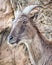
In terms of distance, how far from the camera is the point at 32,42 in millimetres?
2438

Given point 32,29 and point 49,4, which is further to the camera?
point 49,4

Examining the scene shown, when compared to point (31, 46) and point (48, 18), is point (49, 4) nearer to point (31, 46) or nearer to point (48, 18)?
point (48, 18)

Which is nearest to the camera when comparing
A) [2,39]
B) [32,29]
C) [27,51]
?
Result: [32,29]

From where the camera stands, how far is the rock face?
2211mm

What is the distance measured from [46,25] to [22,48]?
0.45 metres

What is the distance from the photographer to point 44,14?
2732 millimetres

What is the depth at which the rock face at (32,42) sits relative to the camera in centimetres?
221

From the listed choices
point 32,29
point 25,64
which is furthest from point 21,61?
point 32,29

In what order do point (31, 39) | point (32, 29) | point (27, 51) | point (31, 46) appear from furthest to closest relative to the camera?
point (27, 51), point (31, 46), point (31, 39), point (32, 29)

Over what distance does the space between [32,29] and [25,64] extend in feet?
2.24

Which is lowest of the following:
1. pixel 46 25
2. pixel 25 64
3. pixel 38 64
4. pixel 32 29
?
pixel 25 64

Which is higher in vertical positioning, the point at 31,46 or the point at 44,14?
the point at 44,14

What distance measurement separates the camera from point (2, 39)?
3.17 metres

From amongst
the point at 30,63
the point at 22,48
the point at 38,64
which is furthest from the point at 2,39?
the point at 38,64
